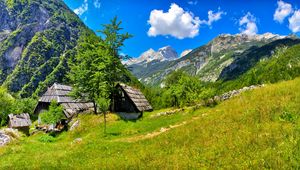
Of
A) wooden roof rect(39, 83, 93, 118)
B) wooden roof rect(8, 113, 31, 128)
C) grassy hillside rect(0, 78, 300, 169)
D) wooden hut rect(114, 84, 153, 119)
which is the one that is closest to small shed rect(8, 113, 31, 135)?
wooden roof rect(8, 113, 31, 128)

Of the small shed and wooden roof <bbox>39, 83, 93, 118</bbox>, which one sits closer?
wooden roof <bbox>39, 83, 93, 118</bbox>

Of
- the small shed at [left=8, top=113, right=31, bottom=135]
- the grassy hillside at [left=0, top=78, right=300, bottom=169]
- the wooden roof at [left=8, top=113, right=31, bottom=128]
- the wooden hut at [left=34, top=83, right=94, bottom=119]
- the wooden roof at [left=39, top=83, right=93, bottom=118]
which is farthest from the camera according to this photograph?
the wooden roof at [left=8, top=113, right=31, bottom=128]

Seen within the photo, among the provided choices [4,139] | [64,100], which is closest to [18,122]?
[64,100]

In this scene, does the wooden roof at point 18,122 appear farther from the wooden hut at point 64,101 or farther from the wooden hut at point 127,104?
the wooden hut at point 127,104

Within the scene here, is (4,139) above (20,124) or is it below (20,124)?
below

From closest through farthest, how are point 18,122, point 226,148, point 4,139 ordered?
point 226,148, point 4,139, point 18,122

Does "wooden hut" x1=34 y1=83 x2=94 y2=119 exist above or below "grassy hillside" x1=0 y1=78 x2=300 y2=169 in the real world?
above

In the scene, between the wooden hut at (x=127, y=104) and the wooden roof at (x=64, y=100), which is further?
the wooden roof at (x=64, y=100)

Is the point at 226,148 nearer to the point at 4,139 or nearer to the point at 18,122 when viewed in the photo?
the point at 4,139

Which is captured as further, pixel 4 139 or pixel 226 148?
pixel 4 139

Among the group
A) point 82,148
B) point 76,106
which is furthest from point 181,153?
point 76,106

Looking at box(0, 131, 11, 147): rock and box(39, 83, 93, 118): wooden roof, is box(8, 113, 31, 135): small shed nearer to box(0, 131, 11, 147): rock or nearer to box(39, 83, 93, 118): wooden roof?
box(39, 83, 93, 118): wooden roof

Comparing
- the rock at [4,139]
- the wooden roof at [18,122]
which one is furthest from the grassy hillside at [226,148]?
the wooden roof at [18,122]

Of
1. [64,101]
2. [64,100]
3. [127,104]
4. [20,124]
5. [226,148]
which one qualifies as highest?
[64,100]
